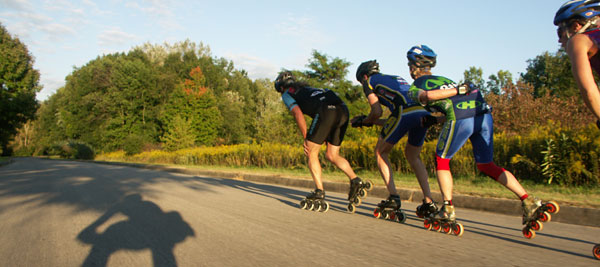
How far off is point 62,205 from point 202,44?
7227 cm

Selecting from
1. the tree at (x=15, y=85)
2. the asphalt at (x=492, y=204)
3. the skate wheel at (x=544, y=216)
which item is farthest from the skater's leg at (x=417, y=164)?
the tree at (x=15, y=85)

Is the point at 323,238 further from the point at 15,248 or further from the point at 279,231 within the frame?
the point at 15,248

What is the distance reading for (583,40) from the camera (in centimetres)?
275

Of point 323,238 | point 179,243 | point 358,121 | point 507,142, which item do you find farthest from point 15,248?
point 507,142

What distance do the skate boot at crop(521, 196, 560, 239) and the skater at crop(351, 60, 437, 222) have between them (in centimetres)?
105

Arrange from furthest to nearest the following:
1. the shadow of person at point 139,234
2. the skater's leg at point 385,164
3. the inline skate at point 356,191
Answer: the inline skate at point 356,191 < the skater's leg at point 385,164 < the shadow of person at point 139,234

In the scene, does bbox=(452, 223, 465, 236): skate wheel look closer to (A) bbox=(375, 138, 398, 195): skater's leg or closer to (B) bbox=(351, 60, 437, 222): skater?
(B) bbox=(351, 60, 437, 222): skater

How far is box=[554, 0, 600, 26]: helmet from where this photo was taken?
9.29 feet

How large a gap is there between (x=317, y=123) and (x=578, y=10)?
11.2 feet

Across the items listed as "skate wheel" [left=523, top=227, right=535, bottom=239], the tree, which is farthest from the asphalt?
the tree

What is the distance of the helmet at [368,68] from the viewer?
16.9 ft

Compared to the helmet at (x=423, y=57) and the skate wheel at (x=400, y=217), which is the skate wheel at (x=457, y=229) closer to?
the skate wheel at (x=400, y=217)

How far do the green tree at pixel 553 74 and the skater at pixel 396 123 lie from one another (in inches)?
1569

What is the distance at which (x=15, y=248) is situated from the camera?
3541mm
